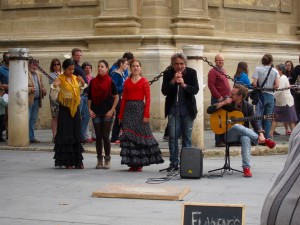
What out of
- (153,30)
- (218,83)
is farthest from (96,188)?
(153,30)

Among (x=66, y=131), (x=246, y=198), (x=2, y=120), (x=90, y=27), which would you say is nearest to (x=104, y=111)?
(x=66, y=131)

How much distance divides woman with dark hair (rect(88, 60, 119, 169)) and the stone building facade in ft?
18.6

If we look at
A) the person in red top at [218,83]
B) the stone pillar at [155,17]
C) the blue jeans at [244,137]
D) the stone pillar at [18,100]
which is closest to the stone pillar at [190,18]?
the stone pillar at [155,17]

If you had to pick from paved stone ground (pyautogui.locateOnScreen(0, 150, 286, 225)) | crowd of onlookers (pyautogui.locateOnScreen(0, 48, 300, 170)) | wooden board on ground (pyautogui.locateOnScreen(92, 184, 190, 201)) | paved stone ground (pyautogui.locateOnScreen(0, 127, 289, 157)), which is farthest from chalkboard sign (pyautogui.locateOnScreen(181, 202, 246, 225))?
paved stone ground (pyautogui.locateOnScreen(0, 127, 289, 157))

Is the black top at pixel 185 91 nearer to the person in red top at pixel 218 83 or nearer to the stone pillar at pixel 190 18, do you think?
the person in red top at pixel 218 83

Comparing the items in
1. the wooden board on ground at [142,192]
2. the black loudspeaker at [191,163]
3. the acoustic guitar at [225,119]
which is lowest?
the wooden board on ground at [142,192]

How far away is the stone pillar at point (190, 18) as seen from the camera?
1761cm

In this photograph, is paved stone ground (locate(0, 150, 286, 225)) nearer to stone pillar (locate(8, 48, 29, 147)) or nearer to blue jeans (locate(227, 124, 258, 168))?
blue jeans (locate(227, 124, 258, 168))

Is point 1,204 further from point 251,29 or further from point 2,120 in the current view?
point 251,29

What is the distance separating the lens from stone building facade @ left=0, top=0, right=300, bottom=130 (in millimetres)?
17453

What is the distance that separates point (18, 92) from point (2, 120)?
1.50 metres

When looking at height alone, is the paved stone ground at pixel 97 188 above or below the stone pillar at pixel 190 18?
below

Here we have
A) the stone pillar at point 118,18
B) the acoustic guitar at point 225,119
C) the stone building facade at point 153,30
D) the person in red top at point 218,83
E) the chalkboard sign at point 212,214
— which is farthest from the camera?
the stone pillar at point 118,18

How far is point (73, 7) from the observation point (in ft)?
60.8
